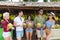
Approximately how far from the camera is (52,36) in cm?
1313

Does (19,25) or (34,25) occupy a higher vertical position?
(19,25)

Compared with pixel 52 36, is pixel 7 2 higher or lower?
higher

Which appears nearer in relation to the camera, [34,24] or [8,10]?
[34,24]

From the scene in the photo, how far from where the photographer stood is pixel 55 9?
44.1ft

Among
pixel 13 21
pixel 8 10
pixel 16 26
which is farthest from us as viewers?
pixel 8 10

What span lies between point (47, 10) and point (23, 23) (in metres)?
1.97

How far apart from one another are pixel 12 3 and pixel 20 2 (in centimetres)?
38

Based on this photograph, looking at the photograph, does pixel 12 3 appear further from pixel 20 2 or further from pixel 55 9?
pixel 55 9

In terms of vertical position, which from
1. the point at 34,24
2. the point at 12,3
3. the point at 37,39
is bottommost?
the point at 37,39

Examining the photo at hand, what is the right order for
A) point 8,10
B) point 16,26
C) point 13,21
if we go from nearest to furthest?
point 16,26 < point 13,21 < point 8,10

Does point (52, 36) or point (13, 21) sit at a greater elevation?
point (13, 21)

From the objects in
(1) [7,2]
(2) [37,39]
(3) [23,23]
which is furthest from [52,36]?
(1) [7,2]

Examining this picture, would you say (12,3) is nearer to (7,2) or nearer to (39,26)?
(7,2)

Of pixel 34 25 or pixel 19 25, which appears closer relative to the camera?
pixel 19 25
